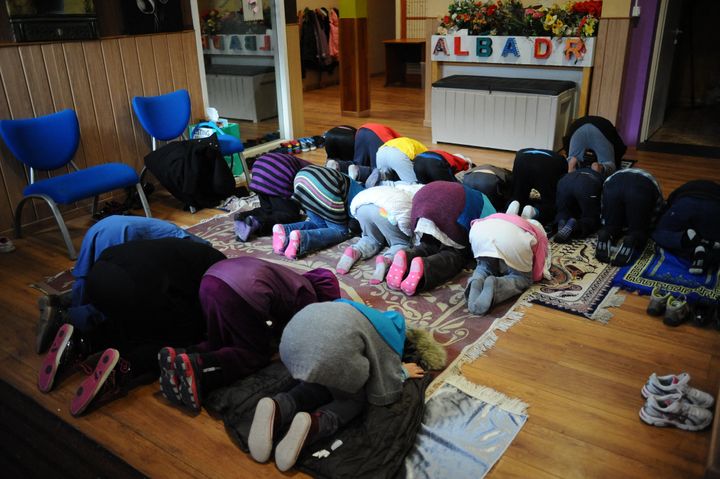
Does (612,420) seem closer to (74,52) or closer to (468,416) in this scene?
(468,416)

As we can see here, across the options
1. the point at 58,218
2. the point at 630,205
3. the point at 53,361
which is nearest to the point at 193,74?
the point at 58,218

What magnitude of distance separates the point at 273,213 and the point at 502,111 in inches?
95.8

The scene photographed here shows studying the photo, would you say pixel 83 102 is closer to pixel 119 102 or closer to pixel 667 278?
pixel 119 102

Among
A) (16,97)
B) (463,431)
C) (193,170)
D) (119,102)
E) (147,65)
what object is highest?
(147,65)

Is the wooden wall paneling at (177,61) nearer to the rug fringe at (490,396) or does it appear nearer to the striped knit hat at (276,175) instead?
the striped knit hat at (276,175)

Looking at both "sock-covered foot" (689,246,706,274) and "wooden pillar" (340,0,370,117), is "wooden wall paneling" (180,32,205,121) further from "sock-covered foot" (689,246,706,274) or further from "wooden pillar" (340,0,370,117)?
"sock-covered foot" (689,246,706,274)

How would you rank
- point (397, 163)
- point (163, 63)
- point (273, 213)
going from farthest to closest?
point (163, 63) < point (397, 163) < point (273, 213)

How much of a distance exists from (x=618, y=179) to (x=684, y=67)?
462 cm

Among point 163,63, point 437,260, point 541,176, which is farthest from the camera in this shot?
point 163,63

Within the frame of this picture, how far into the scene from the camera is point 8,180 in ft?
12.4

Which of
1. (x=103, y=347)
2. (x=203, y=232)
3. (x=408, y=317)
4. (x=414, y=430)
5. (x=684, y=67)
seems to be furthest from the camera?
(x=684, y=67)

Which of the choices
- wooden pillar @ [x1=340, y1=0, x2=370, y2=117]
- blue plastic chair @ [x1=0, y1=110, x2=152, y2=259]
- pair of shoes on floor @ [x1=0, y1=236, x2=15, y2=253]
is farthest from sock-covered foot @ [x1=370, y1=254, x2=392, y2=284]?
wooden pillar @ [x1=340, y1=0, x2=370, y2=117]

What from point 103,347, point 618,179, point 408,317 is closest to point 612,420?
point 408,317

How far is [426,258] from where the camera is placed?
115 inches
